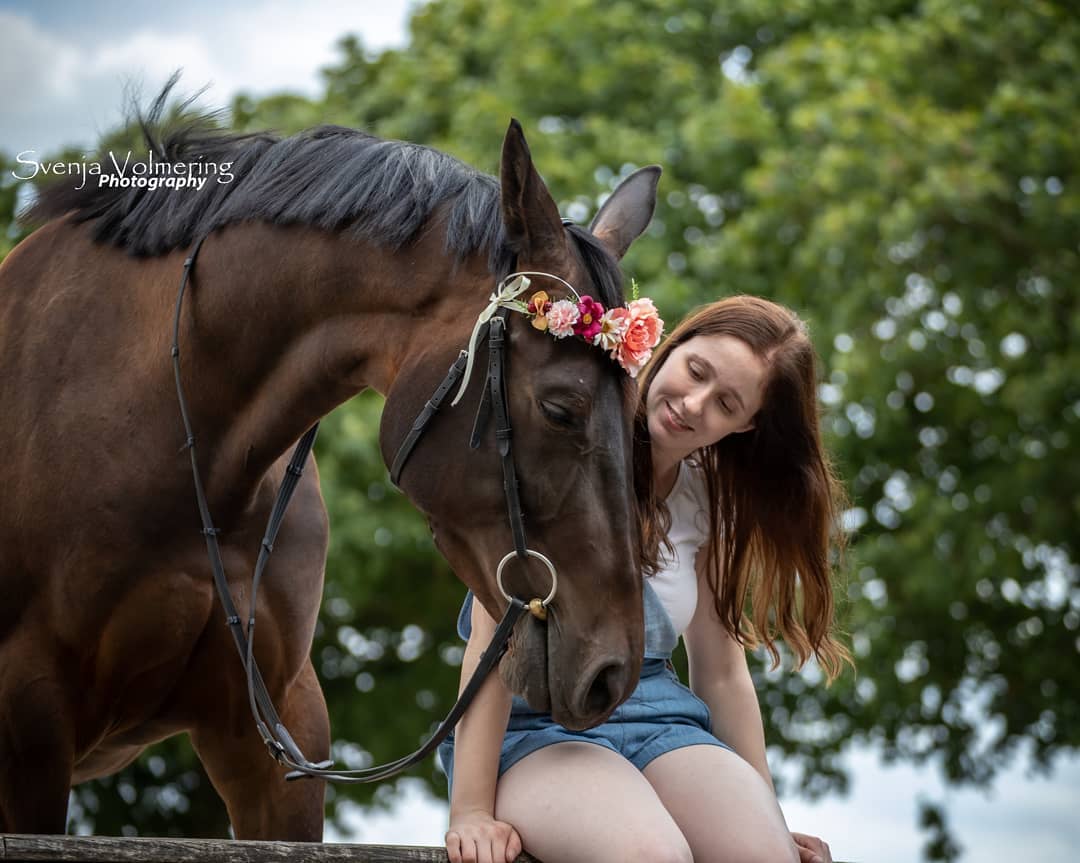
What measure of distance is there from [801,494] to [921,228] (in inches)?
258

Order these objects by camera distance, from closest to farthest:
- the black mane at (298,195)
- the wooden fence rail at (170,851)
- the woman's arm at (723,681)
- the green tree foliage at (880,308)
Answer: the wooden fence rail at (170,851) → the black mane at (298,195) → the woman's arm at (723,681) → the green tree foliage at (880,308)

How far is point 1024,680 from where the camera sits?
10.5 metres

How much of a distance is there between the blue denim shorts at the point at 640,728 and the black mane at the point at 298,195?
96 cm

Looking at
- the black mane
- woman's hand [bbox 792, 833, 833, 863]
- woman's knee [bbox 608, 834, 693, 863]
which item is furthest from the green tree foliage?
woman's knee [bbox 608, 834, 693, 863]

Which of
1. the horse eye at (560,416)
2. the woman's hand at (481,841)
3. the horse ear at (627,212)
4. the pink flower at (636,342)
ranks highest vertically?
the horse ear at (627,212)

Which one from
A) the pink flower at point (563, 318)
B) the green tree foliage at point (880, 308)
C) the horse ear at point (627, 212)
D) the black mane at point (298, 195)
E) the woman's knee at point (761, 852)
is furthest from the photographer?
the green tree foliage at point (880, 308)

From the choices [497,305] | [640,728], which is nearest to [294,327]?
[497,305]

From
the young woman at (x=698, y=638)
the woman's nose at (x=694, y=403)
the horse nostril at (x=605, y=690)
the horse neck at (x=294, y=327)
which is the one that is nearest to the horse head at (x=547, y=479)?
the horse nostril at (x=605, y=690)

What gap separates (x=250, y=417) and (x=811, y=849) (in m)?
1.68

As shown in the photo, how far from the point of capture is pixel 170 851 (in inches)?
89.3

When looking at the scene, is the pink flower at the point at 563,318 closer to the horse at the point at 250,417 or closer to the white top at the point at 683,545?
the horse at the point at 250,417

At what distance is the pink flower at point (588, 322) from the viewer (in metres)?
2.68

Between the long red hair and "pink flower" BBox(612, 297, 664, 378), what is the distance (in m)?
0.61

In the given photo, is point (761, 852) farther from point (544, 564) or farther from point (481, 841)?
point (544, 564)
